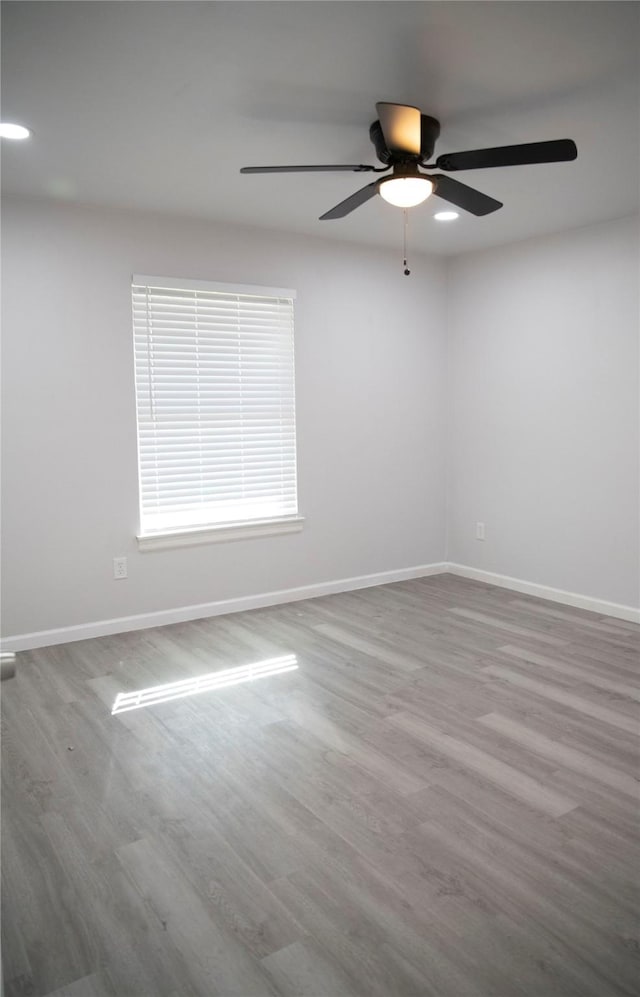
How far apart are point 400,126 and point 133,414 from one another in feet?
7.91

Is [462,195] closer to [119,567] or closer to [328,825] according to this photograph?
[328,825]

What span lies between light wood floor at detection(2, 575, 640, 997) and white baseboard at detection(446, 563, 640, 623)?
687 millimetres

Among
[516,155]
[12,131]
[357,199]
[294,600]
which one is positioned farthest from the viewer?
[294,600]

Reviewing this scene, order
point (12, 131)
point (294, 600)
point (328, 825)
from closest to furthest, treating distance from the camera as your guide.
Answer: point (328, 825) < point (12, 131) < point (294, 600)

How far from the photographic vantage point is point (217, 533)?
181 inches

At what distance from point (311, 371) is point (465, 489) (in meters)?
1.65

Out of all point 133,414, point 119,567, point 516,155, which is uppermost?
point 516,155

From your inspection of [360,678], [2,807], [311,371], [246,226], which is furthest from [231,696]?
[246,226]

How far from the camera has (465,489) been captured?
5.63m

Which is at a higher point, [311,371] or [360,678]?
[311,371]

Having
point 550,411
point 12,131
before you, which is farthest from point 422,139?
point 550,411

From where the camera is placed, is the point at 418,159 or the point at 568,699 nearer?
the point at 418,159

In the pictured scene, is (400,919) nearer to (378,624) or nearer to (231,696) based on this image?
(231,696)

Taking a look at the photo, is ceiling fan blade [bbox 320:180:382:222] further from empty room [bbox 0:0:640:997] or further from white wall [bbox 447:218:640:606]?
white wall [bbox 447:218:640:606]
